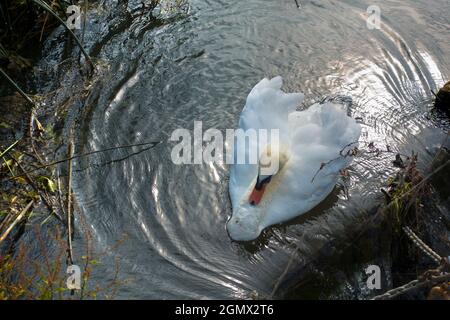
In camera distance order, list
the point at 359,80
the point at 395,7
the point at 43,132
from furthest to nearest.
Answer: the point at 395,7 → the point at 359,80 → the point at 43,132

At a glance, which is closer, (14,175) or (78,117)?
(14,175)

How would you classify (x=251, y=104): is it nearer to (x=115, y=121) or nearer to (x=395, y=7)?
(x=115, y=121)

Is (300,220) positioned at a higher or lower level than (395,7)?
lower

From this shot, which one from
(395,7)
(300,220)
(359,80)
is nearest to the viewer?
(300,220)

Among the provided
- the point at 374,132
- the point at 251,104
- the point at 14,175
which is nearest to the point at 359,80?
the point at 374,132

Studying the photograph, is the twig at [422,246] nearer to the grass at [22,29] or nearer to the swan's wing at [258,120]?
the swan's wing at [258,120]

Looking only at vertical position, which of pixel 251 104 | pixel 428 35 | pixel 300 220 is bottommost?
pixel 300 220

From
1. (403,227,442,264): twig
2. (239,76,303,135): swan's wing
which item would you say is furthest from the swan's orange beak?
(403,227,442,264): twig

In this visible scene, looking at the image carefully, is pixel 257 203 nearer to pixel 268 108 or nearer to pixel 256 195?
pixel 256 195
